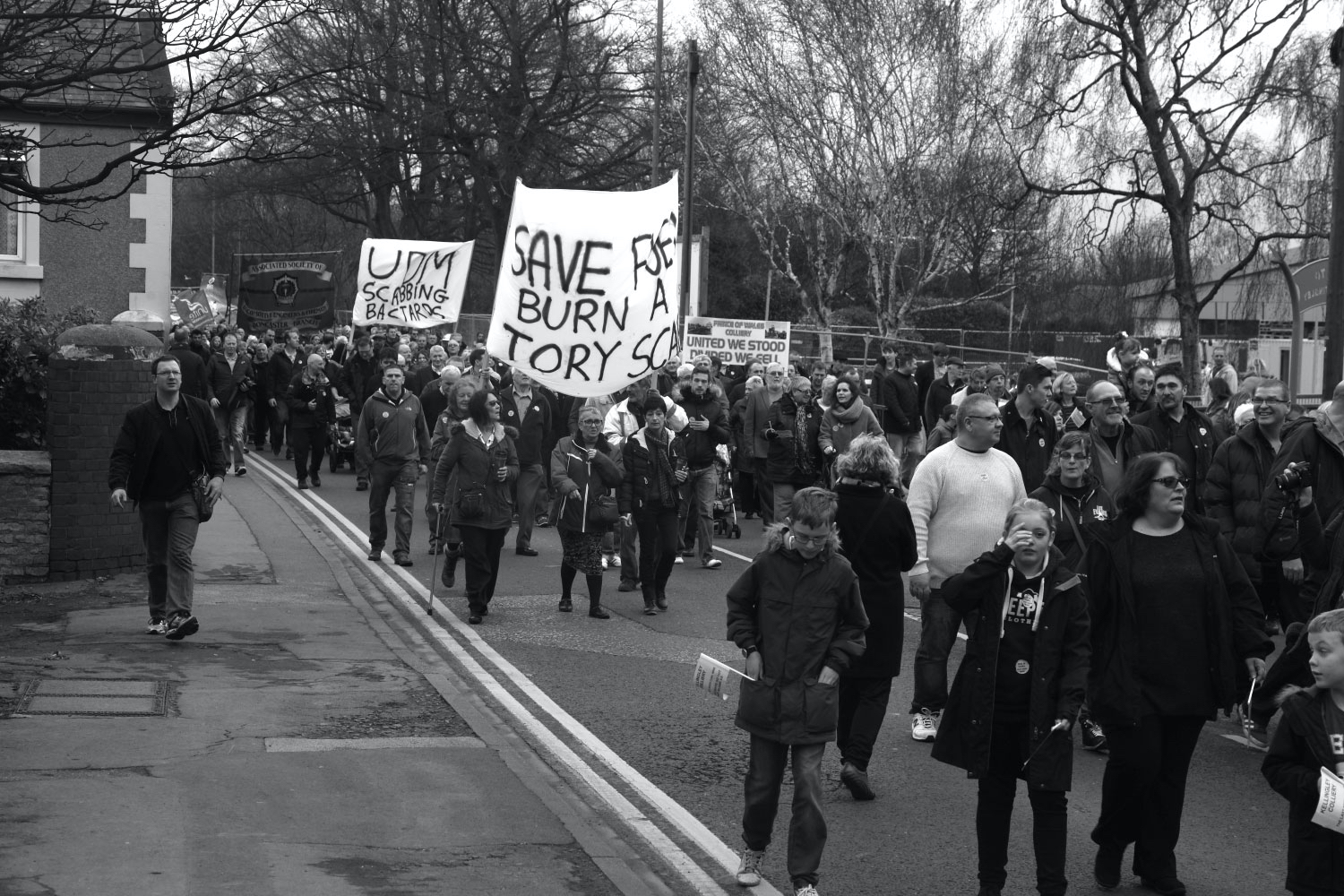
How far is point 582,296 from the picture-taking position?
11570mm

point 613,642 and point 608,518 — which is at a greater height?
point 608,518

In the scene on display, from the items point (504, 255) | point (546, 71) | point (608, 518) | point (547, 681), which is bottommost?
point (547, 681)

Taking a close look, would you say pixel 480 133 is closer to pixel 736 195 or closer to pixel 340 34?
pixel 340 34

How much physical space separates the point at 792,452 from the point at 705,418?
1.08 m

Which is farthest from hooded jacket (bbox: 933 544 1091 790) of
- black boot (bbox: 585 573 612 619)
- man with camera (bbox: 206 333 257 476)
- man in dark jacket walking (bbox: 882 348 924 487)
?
man with camera (bbox: 206 333 257 476)

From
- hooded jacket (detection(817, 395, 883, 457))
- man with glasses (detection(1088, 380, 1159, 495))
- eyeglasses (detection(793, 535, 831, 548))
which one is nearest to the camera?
eyeglasses (detection(793, 535, 831, 548))

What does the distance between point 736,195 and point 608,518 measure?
29.4 meters

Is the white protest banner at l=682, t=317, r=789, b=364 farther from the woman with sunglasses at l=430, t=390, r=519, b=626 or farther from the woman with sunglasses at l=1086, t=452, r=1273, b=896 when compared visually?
the woman with sunglasses at l=1086, t=452, r=1273, b=896

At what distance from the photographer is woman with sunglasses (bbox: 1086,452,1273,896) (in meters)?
5.88

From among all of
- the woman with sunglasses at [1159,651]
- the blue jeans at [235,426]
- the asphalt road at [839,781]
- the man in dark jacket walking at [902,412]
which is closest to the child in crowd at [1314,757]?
the woman with sunglasses at [1159,651]

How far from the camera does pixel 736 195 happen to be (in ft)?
133

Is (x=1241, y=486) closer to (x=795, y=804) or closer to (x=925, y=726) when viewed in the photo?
(x=925, y=726)

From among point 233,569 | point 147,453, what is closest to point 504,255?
point 147,453

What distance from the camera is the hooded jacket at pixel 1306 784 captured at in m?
4.60
